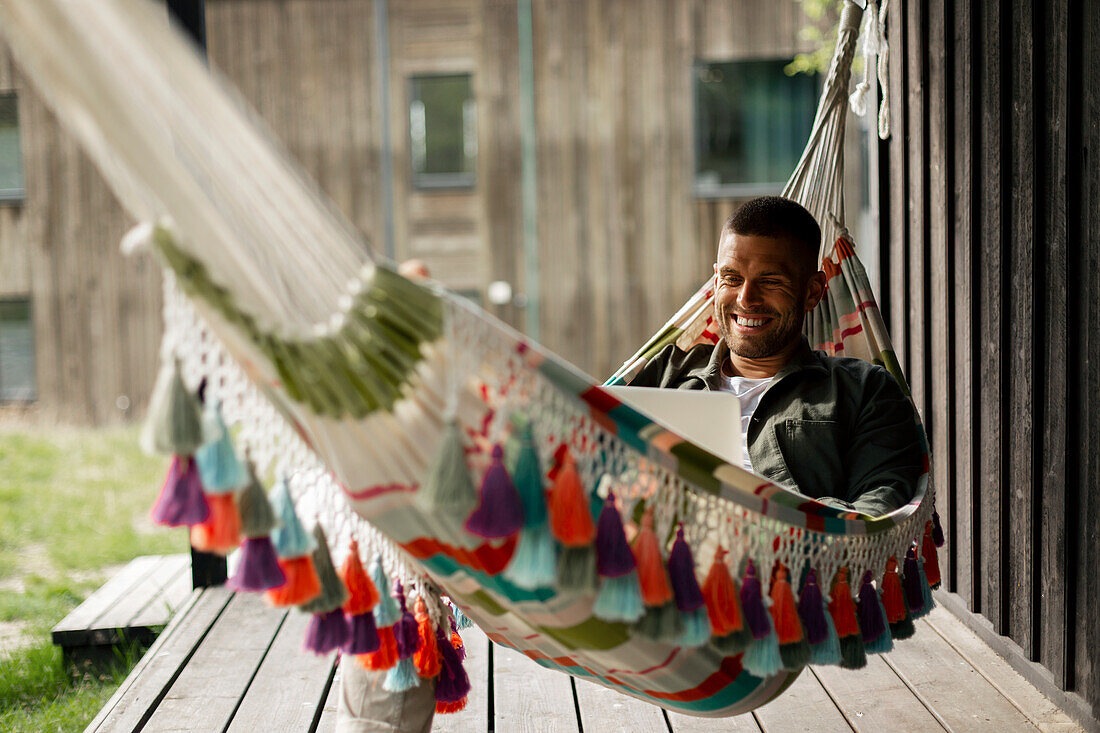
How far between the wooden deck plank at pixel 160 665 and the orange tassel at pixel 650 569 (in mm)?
1200

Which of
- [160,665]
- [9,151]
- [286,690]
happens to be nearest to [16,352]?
[9,151]

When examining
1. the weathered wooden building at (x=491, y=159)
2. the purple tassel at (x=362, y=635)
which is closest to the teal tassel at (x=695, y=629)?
the purple tassel at (x=362, y=635)

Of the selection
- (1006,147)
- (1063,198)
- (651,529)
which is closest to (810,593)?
(651,529)

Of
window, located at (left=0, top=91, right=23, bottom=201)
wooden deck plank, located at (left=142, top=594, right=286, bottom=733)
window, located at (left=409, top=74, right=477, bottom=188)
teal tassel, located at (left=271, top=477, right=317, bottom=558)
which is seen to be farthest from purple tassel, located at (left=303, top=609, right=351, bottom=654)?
window, located at (left=0, top=91, right=23, bottom=201)

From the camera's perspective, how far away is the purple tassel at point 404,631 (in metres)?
1.28

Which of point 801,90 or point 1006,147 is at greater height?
point 801,90

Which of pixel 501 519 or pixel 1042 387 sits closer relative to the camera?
pixel 501 519

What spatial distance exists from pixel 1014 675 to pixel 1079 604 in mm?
318

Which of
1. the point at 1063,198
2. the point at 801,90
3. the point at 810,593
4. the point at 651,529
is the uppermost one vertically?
the point at 801,90

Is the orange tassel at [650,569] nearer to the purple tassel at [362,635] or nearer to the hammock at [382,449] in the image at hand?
the hammock at [382,449]

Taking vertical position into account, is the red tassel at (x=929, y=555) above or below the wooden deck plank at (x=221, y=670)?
above

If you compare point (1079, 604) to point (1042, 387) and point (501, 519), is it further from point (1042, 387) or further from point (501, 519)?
point (501, 519)

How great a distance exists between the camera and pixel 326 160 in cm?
646

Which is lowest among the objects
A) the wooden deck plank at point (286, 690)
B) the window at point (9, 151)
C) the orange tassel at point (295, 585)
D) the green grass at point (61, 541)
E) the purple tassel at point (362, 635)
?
the green grass at point (61, 541)
